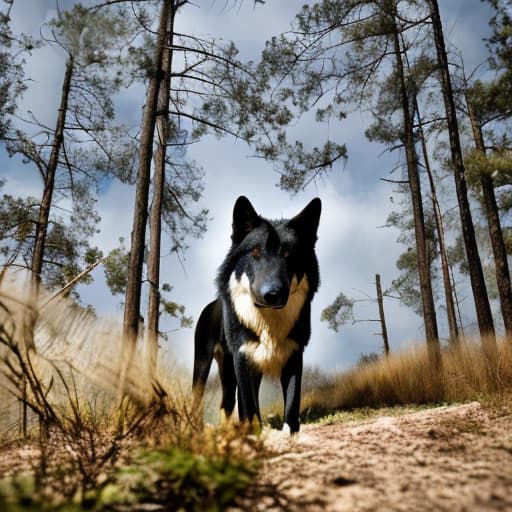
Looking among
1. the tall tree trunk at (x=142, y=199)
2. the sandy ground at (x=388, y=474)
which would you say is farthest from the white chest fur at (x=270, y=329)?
the tall tree trunk at (x=142, y=199)

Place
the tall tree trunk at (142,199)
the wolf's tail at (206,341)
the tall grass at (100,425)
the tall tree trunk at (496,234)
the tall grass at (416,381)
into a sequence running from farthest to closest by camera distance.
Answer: the tall tree trunk at (496,234) < the tall grass at (416,381) < the tall tree trunk at (142,199) < the wolf's tail at (206,341) < the tall grass at (100,425)

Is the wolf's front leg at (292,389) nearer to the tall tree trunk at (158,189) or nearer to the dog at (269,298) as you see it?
the dog at (269,298)

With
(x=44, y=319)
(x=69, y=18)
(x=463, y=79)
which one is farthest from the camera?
(x=463, y=79)

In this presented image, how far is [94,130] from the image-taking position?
13164mm

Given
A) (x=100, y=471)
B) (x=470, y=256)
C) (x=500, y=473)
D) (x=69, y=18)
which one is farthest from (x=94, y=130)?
(x=500, y=473)

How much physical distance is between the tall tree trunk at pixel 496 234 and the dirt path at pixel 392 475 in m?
10.3

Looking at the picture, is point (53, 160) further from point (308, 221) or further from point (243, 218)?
point (308, 221)

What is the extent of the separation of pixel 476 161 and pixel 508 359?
7239mm

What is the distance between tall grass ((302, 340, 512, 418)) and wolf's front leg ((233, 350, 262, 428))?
4557 millimetres

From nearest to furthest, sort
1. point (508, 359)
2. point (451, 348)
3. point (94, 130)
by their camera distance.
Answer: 1. point (508, 359)
2. point (451, 348)
3. point (94, 130)

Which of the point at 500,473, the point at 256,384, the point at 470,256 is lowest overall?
the point at 500,473

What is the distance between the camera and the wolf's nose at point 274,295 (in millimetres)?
3791

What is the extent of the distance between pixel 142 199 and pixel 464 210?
22.6ft

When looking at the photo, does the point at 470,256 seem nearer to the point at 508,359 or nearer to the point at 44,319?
the point at 508,359
